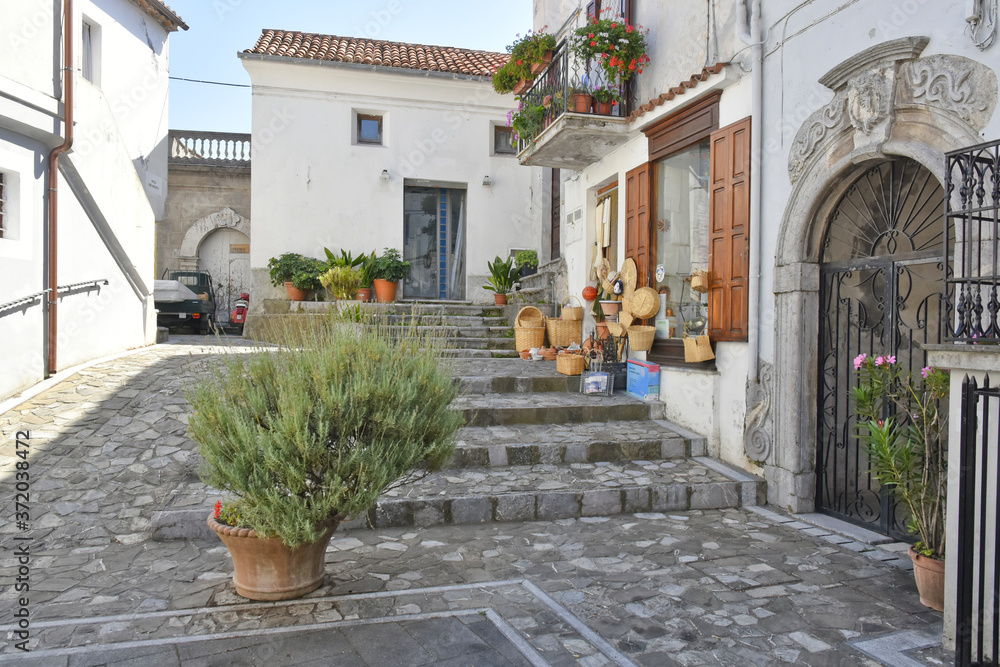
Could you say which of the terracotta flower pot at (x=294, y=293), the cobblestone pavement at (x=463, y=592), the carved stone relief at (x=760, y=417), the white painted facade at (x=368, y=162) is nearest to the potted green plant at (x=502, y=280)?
the white painted facade at (x=368, y=162)

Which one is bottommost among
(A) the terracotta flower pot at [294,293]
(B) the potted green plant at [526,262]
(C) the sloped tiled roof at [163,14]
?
(A) the terracotta flower pot at [294,293]

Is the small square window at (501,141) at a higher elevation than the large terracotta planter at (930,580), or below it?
higher

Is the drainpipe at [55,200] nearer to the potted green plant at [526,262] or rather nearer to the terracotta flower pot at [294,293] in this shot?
the terracotta flower pot at [294,293]

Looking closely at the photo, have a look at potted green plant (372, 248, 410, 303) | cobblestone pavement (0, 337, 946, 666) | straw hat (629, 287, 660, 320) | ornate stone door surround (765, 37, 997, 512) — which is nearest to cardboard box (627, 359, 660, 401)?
straw hat (629, 287, 660, 320)

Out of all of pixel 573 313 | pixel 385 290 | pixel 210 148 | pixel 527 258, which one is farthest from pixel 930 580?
pixel 210 148

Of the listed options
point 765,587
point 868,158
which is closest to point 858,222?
point 868,158

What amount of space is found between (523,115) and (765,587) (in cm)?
713

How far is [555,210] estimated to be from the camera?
1378cm

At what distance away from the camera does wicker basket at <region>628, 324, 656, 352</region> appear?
7.73 metres

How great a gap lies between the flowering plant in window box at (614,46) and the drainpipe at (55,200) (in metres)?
5.95

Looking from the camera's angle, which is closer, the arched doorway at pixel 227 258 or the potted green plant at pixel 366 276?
the potted green plant at pixel 366 276

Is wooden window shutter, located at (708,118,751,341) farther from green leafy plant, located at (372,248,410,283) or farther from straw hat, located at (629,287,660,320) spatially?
green leafy plant, located at (372,248,410,283)

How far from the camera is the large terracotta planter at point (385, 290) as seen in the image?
1353 cm

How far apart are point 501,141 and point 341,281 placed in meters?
5.14
